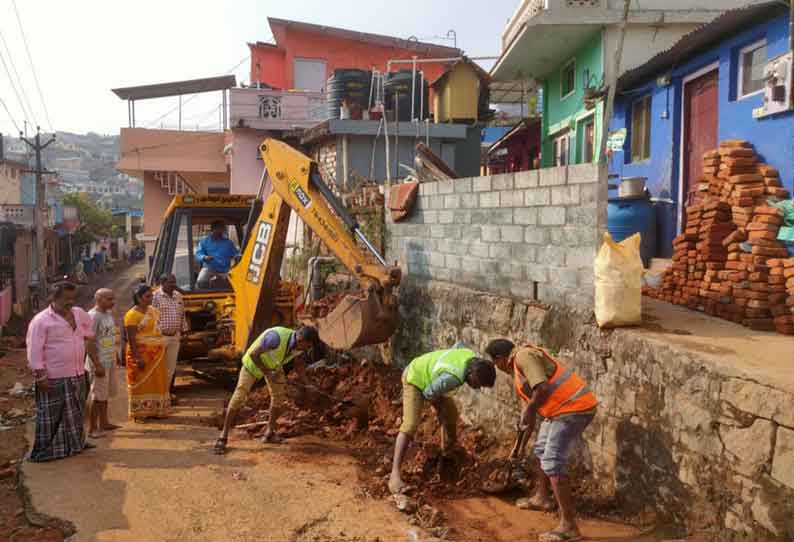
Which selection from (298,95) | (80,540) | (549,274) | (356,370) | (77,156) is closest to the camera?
(80,540)

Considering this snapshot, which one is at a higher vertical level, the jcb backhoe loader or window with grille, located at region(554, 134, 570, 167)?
window with grille, located at region(554, 134, 570, 167)

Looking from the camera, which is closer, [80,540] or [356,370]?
[80,540]

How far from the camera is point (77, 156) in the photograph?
434 feet

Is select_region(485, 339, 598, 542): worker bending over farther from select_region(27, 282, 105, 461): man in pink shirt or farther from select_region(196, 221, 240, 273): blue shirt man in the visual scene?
select_region(196, 221, 240, 273): blue shirt man

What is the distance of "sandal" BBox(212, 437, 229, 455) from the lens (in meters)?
6.34

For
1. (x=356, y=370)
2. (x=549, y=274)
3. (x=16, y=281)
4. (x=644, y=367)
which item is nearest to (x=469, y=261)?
(x=549, y=274)

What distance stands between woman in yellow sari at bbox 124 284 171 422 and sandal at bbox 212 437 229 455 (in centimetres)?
147

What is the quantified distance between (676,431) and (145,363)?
567cm

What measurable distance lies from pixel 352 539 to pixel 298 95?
51.2 feet

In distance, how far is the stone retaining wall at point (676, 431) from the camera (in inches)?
143

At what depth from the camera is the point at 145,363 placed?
7516 millimetres

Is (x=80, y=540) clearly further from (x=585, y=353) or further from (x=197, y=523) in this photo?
(x=585, y=353)

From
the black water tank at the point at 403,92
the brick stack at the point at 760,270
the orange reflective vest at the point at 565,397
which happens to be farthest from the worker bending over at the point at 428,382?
the black water tank at the point at 403,92

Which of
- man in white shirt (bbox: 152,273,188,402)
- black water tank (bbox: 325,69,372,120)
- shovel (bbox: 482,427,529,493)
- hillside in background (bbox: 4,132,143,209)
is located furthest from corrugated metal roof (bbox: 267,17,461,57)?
hillside in background (bbox: 4,132,143,209)
